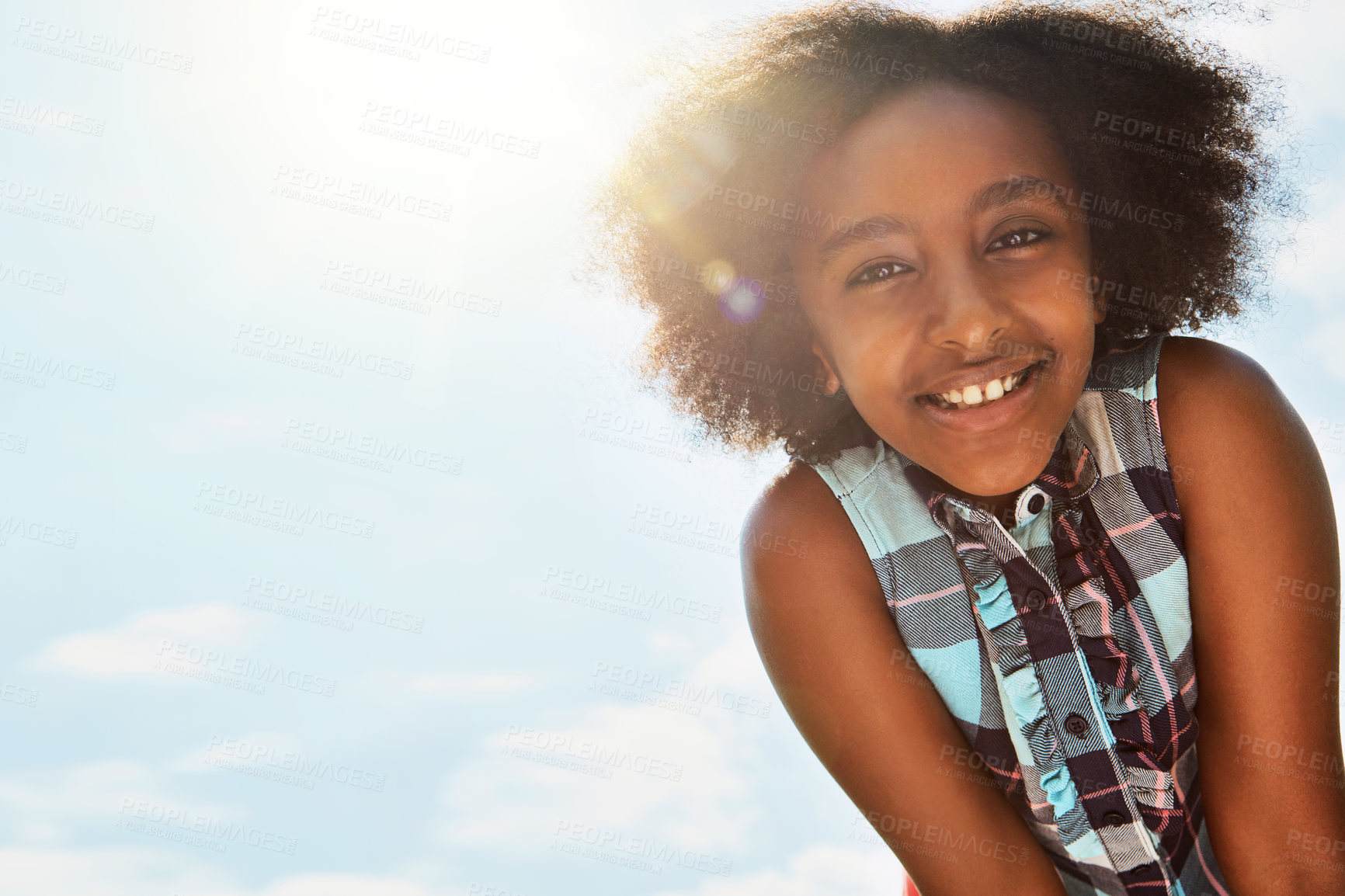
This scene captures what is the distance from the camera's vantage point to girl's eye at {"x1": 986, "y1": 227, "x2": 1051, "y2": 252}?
2.12 metres

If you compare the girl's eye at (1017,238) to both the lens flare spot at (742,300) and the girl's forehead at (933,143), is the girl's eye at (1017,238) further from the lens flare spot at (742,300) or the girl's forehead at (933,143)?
the lens flare spot at (742,300)

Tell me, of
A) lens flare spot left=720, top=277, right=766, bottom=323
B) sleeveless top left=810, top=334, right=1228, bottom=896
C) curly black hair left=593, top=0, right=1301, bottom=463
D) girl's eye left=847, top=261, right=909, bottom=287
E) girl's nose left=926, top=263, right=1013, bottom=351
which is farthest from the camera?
lens flare spot left=720, top=277, right=766, bottom=323

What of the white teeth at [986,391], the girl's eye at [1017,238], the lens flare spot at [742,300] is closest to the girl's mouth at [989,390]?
the white teeth at [986,391]

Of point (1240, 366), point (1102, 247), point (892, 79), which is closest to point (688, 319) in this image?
point (892, 79)

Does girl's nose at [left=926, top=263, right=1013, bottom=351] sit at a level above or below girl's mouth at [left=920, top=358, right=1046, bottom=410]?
above

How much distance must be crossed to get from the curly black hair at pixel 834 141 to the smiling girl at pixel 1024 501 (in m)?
0.01

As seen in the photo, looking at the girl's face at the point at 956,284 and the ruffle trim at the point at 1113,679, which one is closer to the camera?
the girl's face at the point at 956,284

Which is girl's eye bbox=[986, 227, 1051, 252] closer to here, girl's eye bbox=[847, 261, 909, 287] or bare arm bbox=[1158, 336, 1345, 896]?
girl's eye bbox=[847, 261, 909, 287]

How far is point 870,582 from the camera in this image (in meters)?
2.41

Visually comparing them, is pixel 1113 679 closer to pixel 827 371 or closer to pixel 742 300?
pixel 827 371

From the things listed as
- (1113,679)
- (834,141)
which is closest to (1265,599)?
(1113,679)

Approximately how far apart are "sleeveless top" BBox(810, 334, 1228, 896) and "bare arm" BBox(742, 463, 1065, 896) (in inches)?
2.3

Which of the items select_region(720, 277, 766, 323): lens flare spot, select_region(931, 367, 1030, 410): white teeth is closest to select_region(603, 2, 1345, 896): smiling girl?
select_region(931, 367, 1030, 410): white teeth

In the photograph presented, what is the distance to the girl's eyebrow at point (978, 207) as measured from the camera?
209 cm
